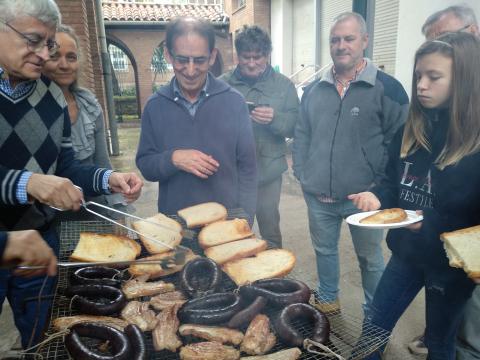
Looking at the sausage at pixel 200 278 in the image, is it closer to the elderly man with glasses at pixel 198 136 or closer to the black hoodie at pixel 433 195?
the elderly man with glasses at pixel 198 136

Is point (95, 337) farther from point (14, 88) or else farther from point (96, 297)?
point (14, 88)

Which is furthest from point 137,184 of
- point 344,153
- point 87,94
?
point 344,153

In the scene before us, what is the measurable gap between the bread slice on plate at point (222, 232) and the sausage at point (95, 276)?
61 cm

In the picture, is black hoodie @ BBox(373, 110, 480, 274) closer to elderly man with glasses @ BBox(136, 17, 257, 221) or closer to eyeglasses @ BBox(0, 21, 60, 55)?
elderly man with glasses @ BBox(136, 17, 257, 221)

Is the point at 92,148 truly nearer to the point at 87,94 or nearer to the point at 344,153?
the point at 87,94

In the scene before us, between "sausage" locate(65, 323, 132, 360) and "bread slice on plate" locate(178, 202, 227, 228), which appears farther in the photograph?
"bread slice on plate" locate(178, 202, 227, 228)

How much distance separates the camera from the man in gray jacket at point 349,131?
3.09m

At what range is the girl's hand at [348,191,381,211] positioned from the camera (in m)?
2.41

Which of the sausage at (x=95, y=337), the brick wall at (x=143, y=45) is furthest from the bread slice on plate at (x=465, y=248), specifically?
the brick wall at (x=143, y=45)

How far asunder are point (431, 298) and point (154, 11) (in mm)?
21230

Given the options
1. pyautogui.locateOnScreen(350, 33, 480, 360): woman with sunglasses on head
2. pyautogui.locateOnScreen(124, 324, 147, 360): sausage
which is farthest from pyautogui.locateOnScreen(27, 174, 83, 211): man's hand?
pyautogui.locateOnScreen(350, 33, 480, 360): woman with sunglasses on head

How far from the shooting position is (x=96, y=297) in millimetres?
1819

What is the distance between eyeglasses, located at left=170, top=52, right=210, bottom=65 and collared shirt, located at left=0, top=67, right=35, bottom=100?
99cm

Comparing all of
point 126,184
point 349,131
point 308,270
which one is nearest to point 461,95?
point 349,131
